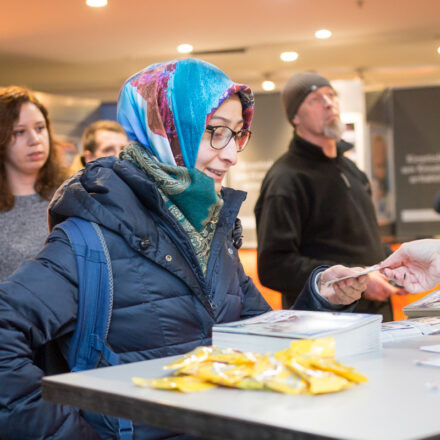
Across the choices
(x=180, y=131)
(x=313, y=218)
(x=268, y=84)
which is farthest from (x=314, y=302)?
(x=268, y=84)

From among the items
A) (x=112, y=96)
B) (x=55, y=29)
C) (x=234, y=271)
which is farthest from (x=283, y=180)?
(x=112, y=96)

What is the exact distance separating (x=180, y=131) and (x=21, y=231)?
135 centimetres

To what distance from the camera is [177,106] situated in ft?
5.69

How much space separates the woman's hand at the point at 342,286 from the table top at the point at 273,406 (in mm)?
547

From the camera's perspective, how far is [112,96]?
13.3 metres

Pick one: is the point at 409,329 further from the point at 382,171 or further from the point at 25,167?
the point at 382,171

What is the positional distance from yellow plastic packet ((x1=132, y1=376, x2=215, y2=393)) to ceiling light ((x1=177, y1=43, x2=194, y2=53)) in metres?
9.78

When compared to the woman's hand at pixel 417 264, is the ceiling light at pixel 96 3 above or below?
above

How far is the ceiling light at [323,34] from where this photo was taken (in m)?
9.76

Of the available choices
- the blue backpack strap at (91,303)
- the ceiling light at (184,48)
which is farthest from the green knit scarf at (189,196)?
the ceiling light at (184,48)

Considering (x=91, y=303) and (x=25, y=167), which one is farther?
(x=25, y=167)

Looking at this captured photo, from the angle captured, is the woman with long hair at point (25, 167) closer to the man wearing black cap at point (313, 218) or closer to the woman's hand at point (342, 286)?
the man wearing black cap at point (313, 218)

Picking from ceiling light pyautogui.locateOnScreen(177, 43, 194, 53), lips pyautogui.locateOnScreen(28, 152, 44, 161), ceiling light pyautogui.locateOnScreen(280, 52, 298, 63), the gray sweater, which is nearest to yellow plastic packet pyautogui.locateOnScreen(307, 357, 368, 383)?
the gray sweater

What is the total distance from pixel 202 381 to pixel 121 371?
0.19 m
